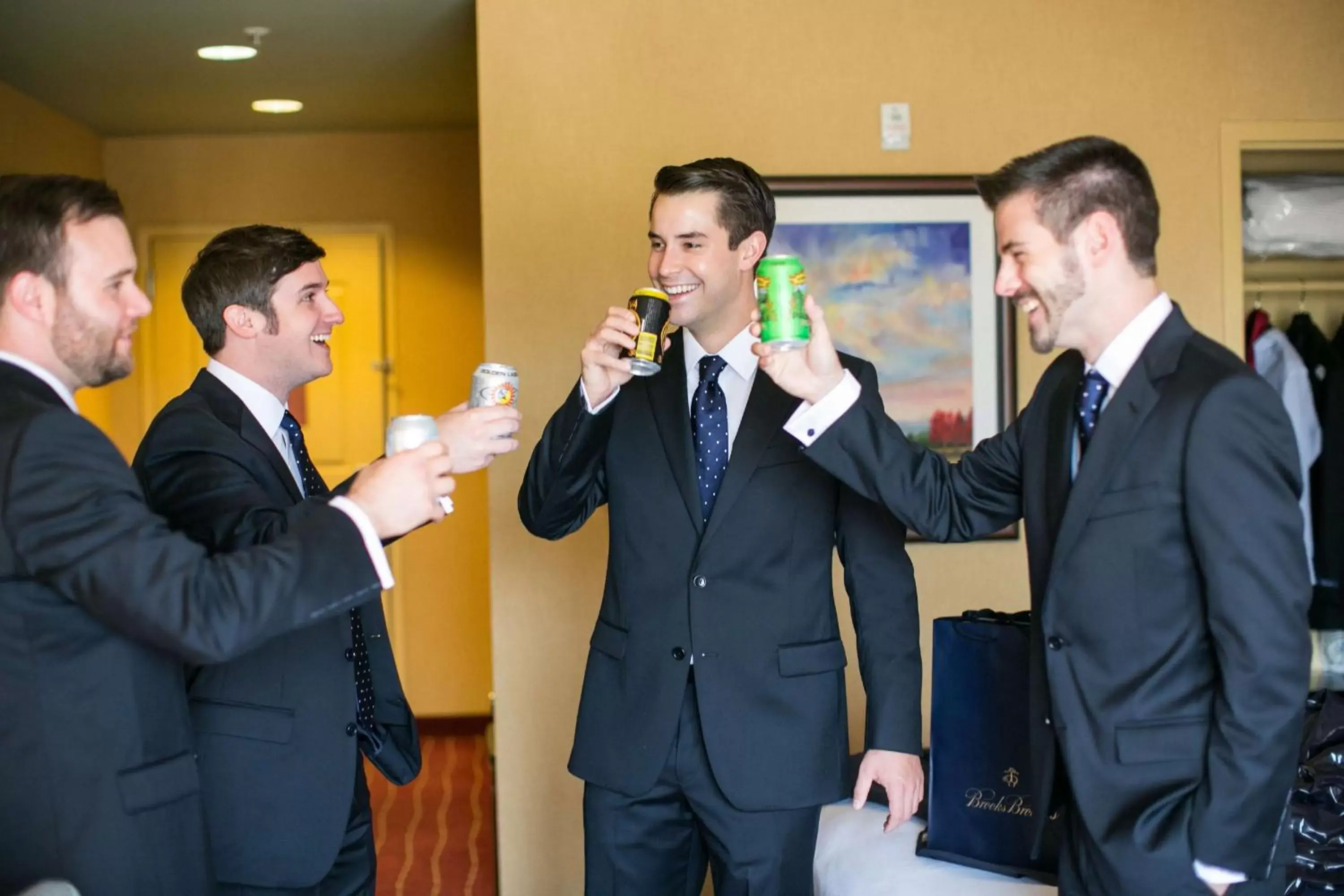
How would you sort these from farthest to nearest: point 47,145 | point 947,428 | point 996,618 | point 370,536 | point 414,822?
1. point 47,145
2. point 414,822
3. point 947,428
4. point 996,618
5. point 370,536

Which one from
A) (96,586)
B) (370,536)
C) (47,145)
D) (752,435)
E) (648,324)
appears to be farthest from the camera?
(47,145)

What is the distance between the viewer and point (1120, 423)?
5.76 feet

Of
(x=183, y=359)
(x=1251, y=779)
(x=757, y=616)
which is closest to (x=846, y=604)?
(x=757, y=616)

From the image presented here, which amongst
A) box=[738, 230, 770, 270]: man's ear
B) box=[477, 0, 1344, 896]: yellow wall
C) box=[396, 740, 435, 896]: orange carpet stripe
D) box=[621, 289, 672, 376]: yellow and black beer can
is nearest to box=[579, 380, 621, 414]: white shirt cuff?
box=[621, 289, 672, 376]: yellow and black beer can

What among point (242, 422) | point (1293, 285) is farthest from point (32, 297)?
point (1293, 285)

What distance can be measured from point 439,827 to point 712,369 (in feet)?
9.86

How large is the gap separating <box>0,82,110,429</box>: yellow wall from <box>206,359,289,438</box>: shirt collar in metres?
2.62

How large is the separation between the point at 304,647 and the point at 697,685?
62cm

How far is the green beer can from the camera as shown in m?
1.87

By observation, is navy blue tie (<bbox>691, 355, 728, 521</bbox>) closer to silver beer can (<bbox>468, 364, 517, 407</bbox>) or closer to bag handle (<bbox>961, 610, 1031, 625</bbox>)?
silver beer can (<bbox>468, 364, 517, 407</bbox>)

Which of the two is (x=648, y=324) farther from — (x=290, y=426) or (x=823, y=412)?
(x=290, y=426)

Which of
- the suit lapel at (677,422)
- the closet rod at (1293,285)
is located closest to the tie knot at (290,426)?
the suit lapel at (677,422)

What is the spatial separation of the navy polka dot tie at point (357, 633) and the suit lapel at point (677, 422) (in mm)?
578

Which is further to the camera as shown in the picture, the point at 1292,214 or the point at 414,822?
the point at 414,822
